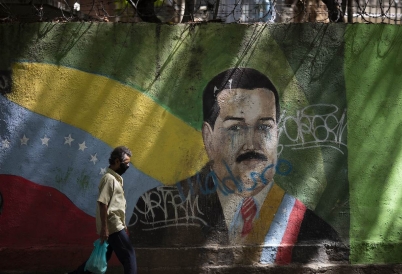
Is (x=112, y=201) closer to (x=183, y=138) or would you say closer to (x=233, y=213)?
(x=183, y=138)

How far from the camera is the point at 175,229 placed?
6535 millimetres

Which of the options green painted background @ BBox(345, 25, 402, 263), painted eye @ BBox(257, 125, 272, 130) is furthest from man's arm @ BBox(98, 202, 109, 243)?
green painted background @ BBox(345, 25, 402, 263)

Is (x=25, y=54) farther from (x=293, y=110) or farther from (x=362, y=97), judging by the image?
(x=362, y=97)

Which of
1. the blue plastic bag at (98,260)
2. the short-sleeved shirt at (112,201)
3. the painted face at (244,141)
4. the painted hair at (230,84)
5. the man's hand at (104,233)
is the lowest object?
the blue plastic bag at (98,260)

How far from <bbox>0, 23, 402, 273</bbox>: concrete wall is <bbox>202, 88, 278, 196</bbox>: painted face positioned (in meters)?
0.02

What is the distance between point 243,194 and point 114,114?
5.53 ft

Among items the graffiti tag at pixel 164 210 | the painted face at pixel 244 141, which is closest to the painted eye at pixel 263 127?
the painted face at pixel 244 141

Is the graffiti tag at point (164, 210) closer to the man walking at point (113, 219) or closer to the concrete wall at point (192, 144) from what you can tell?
the concrete wall at point (192, 144)

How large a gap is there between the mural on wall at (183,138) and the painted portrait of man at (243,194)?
0.04ft

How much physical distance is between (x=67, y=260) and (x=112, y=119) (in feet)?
5.30

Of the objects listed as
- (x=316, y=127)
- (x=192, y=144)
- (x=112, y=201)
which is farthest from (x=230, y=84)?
(x=112, y=201)

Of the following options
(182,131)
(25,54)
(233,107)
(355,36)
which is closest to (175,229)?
(182,131)

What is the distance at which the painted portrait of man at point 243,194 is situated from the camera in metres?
6.55

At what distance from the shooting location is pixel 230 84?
6.59 meters
